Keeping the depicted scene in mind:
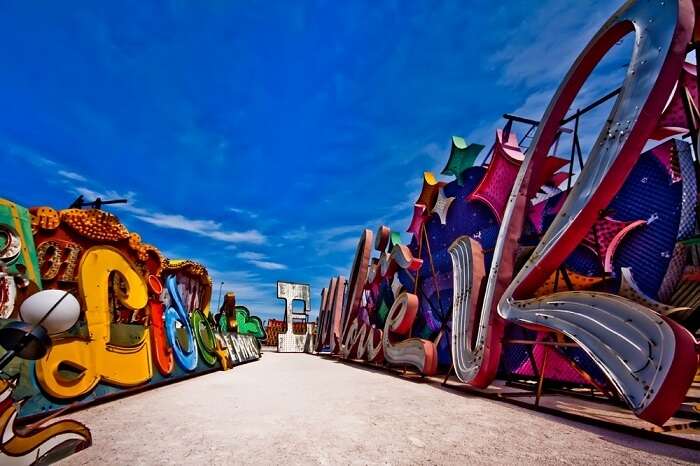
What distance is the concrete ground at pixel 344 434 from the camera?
11.3 ft

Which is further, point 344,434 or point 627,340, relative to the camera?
point 627,340

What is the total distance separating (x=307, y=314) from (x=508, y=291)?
33.5 m

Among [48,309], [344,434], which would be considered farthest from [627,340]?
[48,309]

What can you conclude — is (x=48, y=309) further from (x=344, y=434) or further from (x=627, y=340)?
(x=627, y=340)

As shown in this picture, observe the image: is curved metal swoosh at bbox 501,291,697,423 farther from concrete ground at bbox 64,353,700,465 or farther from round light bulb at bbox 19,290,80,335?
round light bulb at bbox 19,290,80,335

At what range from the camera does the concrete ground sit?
3.45 m

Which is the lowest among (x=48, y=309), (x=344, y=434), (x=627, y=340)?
(x=344, y=434)

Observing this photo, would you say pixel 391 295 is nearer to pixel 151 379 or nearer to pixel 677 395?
pixel 151 379

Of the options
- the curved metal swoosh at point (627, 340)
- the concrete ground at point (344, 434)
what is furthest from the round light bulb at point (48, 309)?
the curved metal swoosh at point (627, 340)

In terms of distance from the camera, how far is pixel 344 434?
4340mm

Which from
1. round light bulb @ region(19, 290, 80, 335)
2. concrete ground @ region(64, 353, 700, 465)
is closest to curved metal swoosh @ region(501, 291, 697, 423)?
concrete ground @ region(64, 353, 700, 465)

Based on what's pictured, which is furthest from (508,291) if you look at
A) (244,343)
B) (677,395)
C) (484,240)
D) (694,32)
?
(244,343)

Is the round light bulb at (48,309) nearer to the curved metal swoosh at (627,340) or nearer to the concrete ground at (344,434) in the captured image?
the concrete ground at (344,434)

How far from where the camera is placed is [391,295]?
16.9 m
